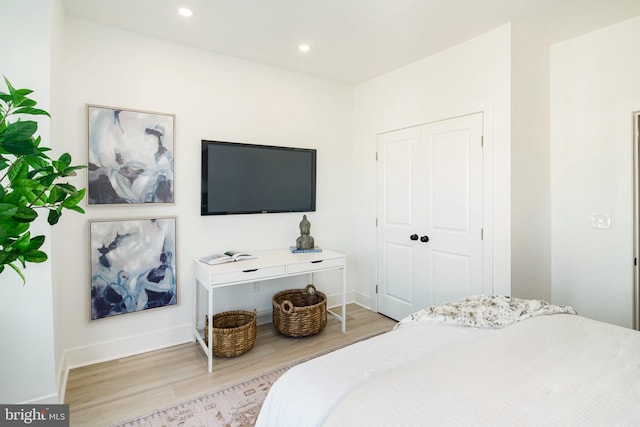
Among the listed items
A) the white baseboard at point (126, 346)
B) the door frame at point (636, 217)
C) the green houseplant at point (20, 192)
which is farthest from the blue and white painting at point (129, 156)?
the door frame at point (636, 217)

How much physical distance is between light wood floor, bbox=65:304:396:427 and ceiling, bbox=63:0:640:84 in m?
2.55

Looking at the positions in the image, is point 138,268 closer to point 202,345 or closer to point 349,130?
point 202,345

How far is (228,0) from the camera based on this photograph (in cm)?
220

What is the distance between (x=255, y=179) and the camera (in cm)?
315

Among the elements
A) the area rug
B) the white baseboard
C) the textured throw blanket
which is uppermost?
the textured throw blanket

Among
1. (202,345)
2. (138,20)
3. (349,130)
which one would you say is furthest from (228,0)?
(202,345)

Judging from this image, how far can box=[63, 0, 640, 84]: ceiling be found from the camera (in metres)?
2.24

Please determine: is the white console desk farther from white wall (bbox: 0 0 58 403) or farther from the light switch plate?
the light switch plate

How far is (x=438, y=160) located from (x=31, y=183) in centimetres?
279

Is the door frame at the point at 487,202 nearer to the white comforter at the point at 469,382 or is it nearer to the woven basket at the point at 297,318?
the white comforter at the point at 469,382

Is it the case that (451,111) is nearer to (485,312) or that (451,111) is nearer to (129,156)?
(485,312)

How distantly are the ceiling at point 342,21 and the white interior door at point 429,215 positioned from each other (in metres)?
0.72

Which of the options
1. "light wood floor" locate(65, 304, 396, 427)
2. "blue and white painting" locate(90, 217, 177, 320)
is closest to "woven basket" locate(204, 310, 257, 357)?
"light wood floor" locate(65, 304, 396, 427)

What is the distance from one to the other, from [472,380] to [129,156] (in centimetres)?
268
